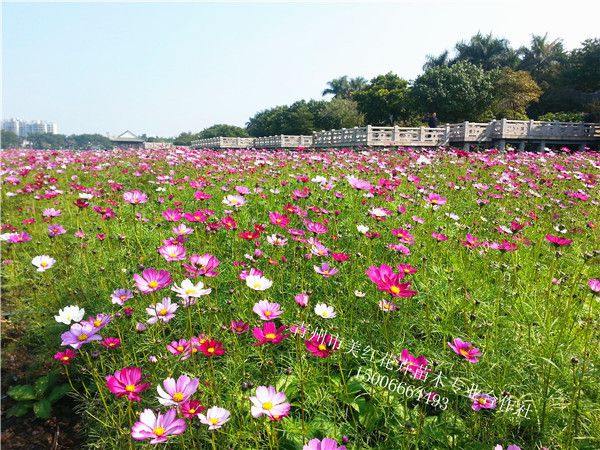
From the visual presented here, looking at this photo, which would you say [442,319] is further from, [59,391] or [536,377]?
[59,391]

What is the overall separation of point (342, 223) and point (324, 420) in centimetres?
171

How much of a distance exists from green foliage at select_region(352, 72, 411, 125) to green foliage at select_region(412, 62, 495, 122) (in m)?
3.14

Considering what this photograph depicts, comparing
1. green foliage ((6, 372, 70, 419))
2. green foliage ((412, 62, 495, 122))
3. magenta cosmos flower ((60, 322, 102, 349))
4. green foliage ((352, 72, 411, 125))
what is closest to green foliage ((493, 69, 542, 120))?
green foliage ((412, 62, 495, 122))

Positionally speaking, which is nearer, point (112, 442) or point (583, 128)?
point (112, 442)

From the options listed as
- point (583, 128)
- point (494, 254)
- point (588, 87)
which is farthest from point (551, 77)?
point (494, 254)

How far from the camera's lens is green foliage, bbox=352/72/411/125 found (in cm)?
3041

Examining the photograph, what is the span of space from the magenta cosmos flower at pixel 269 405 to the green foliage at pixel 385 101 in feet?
101

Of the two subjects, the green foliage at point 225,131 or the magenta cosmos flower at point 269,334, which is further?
the green foliage at point 225,131

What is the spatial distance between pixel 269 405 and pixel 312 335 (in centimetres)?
47

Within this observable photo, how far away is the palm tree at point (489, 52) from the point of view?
35.7m

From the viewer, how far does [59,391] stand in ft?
5.74

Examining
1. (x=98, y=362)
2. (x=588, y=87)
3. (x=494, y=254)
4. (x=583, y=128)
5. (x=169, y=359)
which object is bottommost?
(x=98, y=362)

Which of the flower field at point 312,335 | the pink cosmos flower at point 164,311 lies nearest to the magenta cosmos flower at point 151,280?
the flower field at point 312,335

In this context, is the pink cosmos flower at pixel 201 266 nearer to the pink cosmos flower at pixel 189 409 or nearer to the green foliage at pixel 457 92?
the pink cosmos flower at pixel 189 409
